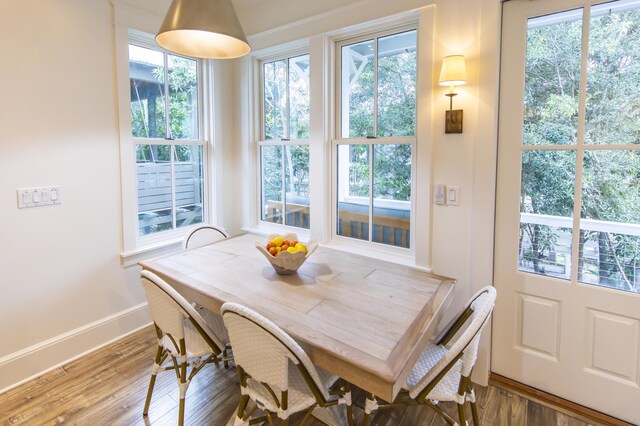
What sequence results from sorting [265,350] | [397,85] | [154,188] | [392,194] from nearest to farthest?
[265,350]
[397,85]
[392,194]
[154,188]

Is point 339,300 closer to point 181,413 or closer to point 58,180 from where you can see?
point 181,413

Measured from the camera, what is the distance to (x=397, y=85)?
233 centimetres

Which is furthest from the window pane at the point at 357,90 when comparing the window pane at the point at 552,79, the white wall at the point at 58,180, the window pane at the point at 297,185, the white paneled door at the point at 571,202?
the white wall at the point at 58,180

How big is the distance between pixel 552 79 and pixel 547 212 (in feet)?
2.36

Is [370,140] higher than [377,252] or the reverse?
higher

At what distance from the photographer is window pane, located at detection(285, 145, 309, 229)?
2.93m

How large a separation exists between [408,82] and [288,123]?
113 centimetres

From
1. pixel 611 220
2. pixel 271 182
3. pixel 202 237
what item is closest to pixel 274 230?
pixel 271 182

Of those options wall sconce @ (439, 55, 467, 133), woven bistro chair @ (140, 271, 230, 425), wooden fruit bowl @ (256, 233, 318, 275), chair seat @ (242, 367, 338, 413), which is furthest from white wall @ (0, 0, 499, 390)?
chair seat @ (242, 367, 338, 413)

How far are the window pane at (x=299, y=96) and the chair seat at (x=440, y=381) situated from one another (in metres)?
1.93

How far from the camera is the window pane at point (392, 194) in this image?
237 cm

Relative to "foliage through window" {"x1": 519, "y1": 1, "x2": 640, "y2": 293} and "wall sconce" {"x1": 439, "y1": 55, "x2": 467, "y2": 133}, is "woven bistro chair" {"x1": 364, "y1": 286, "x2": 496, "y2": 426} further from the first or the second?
"wall sconce" {"x1": 439, "y1": 55, "x2": 467, "y2": 133}

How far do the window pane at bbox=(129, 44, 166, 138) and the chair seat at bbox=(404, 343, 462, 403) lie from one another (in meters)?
2.53

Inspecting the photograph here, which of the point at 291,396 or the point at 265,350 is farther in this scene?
the point at 291,396
